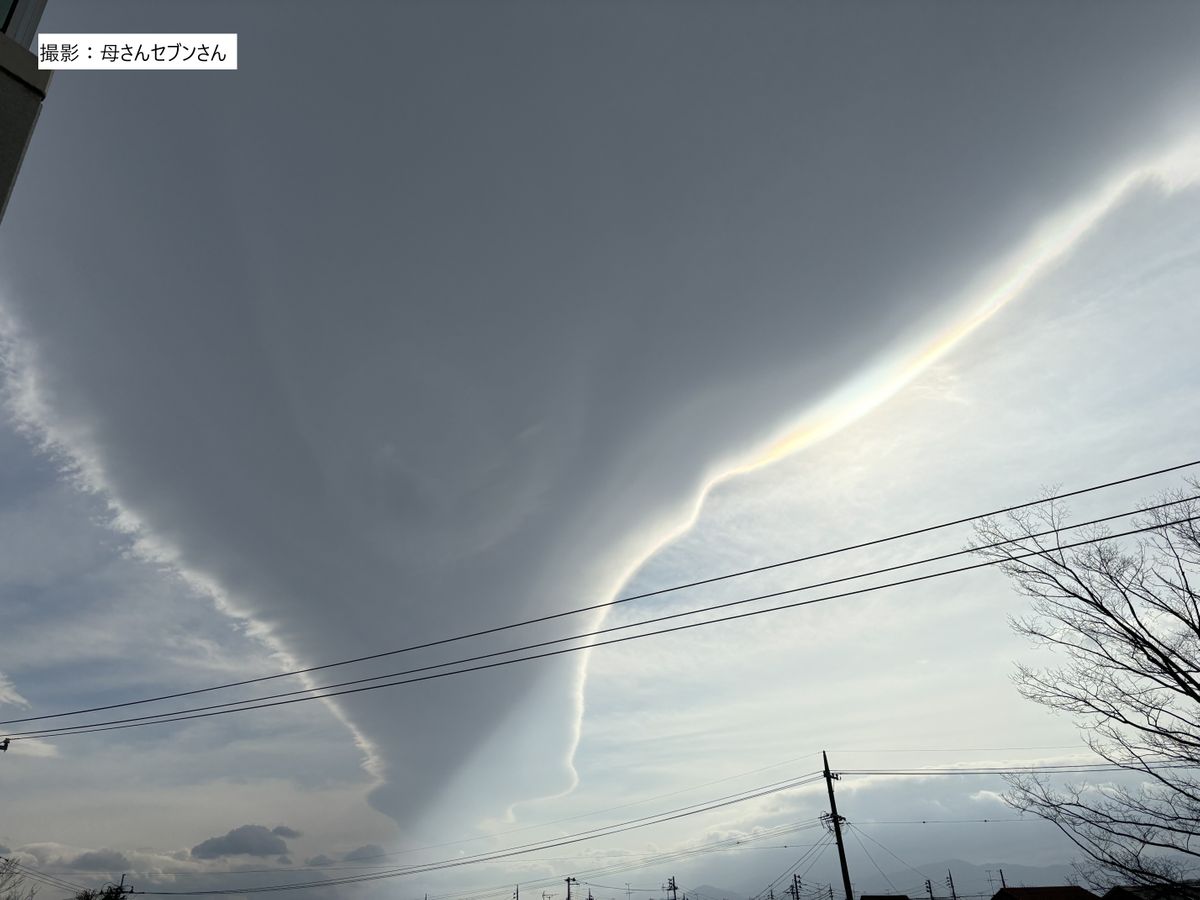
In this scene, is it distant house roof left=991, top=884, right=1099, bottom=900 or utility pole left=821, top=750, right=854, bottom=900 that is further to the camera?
distant house roof left=991, top=884, right=1099, bottom=900

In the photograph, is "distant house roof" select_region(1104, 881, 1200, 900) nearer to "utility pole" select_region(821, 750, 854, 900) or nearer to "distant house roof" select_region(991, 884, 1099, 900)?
"utility pole" select_region(821, 750, 854, 900)

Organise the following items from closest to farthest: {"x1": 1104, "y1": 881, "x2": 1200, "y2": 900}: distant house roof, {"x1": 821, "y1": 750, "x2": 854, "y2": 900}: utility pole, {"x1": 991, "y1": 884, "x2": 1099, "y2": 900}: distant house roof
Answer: {"x1": 1104, "y1": 881, "x2": 1200, "y2": 900}: distant house roof < {"x1": 821, "y1": 750, "x2": 854, "y2": 900}: utility pole < {"x1": 991, "y1": 884, "x2": 1099, "y2": 900}: distant house roof

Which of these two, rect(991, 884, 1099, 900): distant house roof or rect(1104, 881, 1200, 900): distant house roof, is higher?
rect(1104, 881, 1200, 900): distant house roof

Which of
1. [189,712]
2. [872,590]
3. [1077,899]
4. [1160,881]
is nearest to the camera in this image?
[1160,881]

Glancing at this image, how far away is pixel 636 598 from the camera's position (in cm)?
2481

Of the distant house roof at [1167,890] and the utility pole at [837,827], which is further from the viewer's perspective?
the utility pole at [837,827]

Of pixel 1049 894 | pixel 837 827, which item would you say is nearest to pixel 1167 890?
pixel 837 827

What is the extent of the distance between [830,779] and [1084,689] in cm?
3186

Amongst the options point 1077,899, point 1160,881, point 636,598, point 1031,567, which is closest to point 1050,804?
point 1160,881

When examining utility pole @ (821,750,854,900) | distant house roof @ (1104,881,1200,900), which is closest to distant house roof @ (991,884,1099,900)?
utility pole @ (821,750,854,900)

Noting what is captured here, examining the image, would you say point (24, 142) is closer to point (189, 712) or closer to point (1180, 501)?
point (1180, 501)

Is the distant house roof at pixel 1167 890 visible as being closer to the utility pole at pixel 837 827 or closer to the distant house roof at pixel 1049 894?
the utility pole at pixel 837 827

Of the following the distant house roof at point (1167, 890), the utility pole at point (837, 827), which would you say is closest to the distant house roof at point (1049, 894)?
the utility pole at point (837, 827)

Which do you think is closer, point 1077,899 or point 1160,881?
point 1160,881
